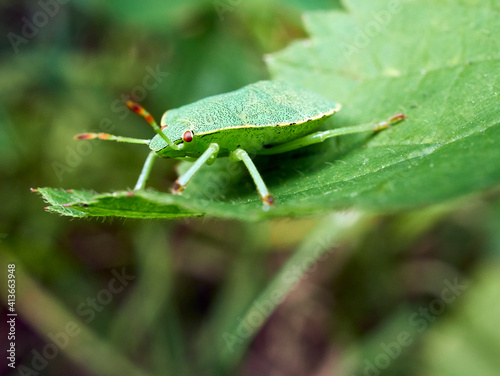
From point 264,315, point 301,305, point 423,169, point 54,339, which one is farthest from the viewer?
point 301,305

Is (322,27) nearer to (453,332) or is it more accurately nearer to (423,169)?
(423,169)

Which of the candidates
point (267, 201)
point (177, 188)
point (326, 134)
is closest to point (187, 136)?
point (177, 188)

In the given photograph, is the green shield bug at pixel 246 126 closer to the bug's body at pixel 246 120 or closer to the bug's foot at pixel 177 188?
the bug's body at pixel 246 120

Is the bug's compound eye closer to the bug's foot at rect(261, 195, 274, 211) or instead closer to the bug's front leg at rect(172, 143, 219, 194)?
the bug's front leg at rect(172, 143, 219, 194)

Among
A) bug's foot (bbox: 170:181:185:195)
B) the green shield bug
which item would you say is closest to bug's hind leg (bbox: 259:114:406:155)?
the green shield bug

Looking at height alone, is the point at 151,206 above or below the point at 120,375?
above

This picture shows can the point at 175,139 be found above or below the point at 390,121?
above

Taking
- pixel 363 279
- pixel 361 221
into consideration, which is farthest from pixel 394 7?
pixel 363 279

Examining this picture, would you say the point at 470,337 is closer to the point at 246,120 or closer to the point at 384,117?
the point at 384,117
